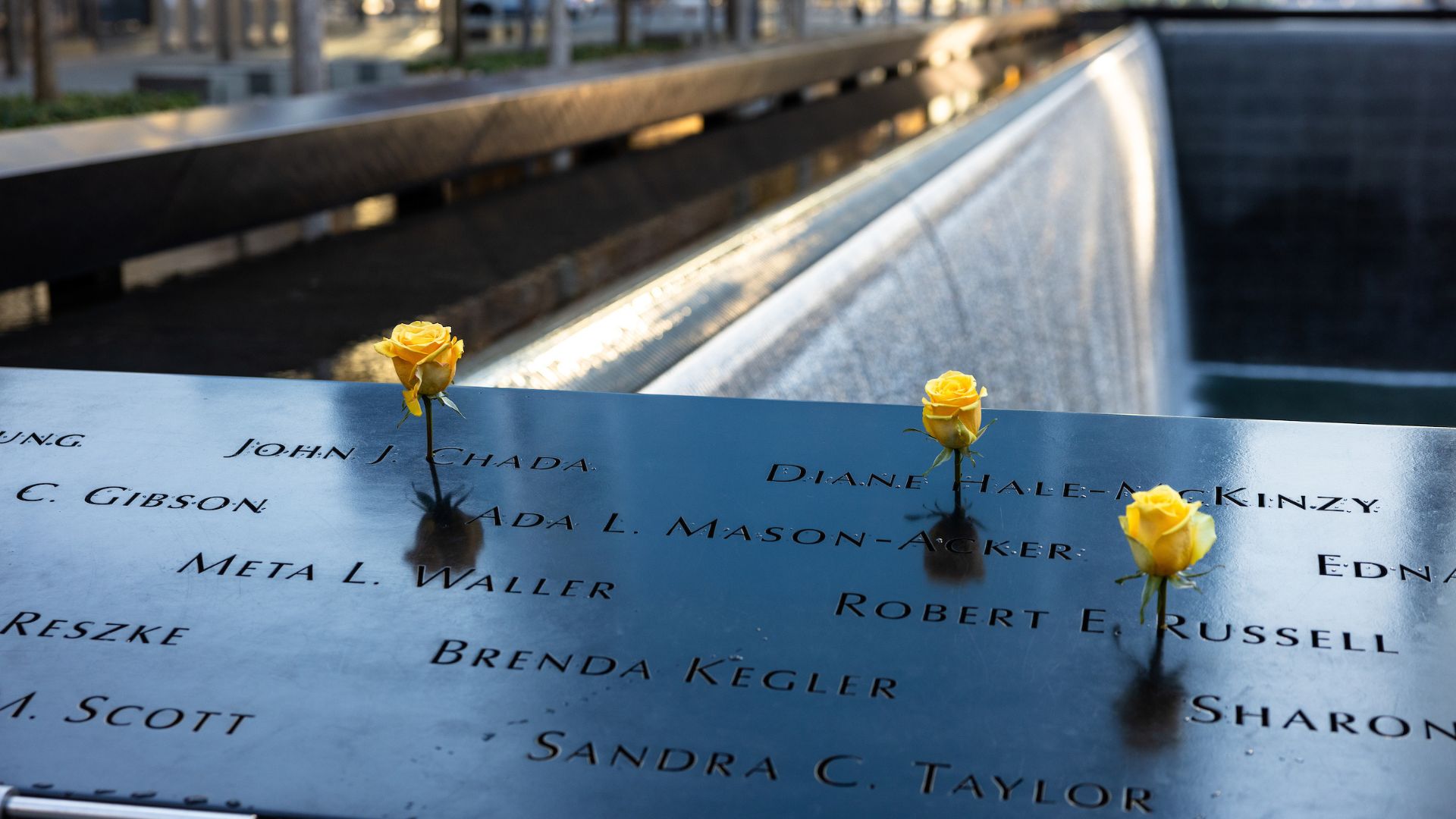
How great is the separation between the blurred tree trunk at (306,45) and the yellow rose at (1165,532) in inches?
404

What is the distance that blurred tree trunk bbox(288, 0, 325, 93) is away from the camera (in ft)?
35.7

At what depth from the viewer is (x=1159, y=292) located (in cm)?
1275

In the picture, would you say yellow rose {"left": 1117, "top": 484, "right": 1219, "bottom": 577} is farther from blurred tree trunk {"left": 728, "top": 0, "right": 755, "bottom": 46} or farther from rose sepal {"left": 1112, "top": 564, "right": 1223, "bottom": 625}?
blurred tree trunk {"left": 728, "top": 0, "right": 755, "bottom": 46}

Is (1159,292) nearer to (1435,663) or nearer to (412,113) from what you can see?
(412,113)

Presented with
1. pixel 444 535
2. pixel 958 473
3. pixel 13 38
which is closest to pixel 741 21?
pixel 13 38

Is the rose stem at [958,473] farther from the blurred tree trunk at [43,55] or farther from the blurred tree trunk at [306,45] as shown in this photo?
the blurred tree trunk at [43,55]

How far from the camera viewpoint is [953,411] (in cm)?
190

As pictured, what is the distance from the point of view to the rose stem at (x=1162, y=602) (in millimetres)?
1568

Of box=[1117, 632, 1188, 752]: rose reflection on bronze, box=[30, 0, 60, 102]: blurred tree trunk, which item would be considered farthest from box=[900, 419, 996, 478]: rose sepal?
box=[30, 0, 60, 102]: blurred tree trunk

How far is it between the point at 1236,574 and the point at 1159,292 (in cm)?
1145

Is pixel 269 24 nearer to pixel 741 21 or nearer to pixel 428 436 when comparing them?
pixel 741 21

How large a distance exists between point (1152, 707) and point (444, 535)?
862 millimetres

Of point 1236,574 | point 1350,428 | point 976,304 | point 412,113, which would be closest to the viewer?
point 1236,574

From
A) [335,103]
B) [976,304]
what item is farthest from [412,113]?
[976,304]
